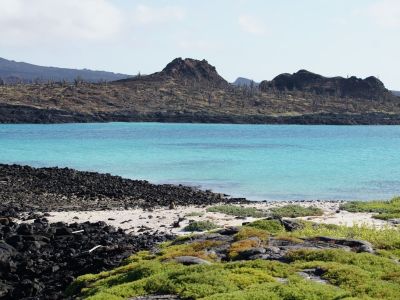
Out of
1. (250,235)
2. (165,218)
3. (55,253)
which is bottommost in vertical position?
(165,218)

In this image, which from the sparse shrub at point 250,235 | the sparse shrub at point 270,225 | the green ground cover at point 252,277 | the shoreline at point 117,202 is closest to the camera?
the green ground cover at point 252,277

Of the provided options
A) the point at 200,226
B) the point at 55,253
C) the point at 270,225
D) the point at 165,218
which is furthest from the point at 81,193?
the point at 270,225

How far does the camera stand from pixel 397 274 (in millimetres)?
15469

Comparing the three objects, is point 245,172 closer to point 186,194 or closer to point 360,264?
point 186,194

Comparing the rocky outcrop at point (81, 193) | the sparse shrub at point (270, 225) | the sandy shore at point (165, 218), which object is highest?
the sparse shrub at point (270, 225)

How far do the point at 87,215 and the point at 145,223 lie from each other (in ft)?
15.7

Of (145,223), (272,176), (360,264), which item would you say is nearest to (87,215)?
(145,223)

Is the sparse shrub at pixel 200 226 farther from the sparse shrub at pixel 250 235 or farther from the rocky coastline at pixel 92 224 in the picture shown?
the sparse shrub at pixel 250 235

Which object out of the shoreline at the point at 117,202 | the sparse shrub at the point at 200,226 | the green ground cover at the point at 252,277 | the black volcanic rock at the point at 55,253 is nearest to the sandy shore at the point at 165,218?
the shoreline at the point at 117,202

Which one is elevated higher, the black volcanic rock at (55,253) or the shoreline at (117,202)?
the black volcanic rock at (55,253)

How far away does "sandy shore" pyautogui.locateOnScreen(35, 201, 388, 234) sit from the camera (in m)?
30.8

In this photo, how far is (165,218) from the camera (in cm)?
3366

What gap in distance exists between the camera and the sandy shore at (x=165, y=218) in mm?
30812

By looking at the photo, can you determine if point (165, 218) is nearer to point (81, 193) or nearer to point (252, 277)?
point (81, 193)
